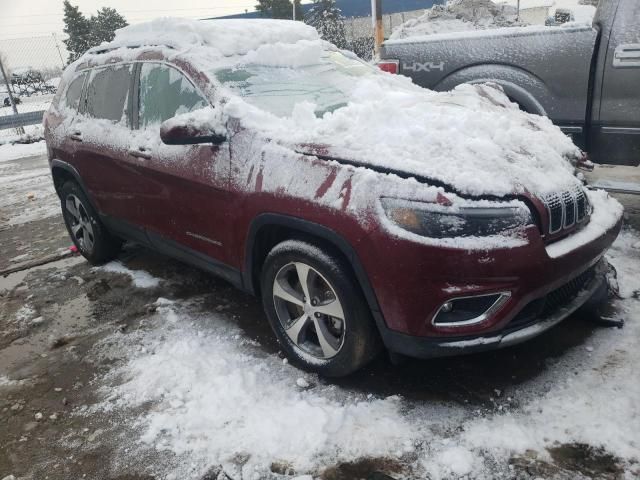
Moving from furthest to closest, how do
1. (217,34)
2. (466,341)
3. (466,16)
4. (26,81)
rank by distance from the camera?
(26,81), (466,16), (217,34), (466,341)

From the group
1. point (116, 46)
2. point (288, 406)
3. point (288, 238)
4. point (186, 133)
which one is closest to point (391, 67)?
point (116, 46)

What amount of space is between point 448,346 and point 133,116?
276 cm

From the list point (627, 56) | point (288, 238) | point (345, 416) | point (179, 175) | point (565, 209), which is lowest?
point (345, 416)

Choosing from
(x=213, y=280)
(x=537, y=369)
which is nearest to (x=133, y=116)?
(x=213, y=280)

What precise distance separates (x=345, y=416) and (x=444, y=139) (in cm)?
142

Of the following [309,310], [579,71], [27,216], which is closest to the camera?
[309,310]

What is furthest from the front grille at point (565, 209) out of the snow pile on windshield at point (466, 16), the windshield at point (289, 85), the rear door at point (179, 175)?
the snow pile on windshield at point (466, 16)

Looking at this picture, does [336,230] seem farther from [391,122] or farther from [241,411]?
[241,411]

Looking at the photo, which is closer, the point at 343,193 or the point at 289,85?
the point at 343,193

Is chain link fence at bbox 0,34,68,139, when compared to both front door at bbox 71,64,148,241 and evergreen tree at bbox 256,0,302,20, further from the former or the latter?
evergreen tree at bbox 256,0,302,20

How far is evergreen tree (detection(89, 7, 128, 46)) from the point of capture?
34625 millimetres

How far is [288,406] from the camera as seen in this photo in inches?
103

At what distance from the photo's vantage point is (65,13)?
3416 centimetres

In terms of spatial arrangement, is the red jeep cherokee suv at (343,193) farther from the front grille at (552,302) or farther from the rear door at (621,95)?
the rear door at (621,95)
